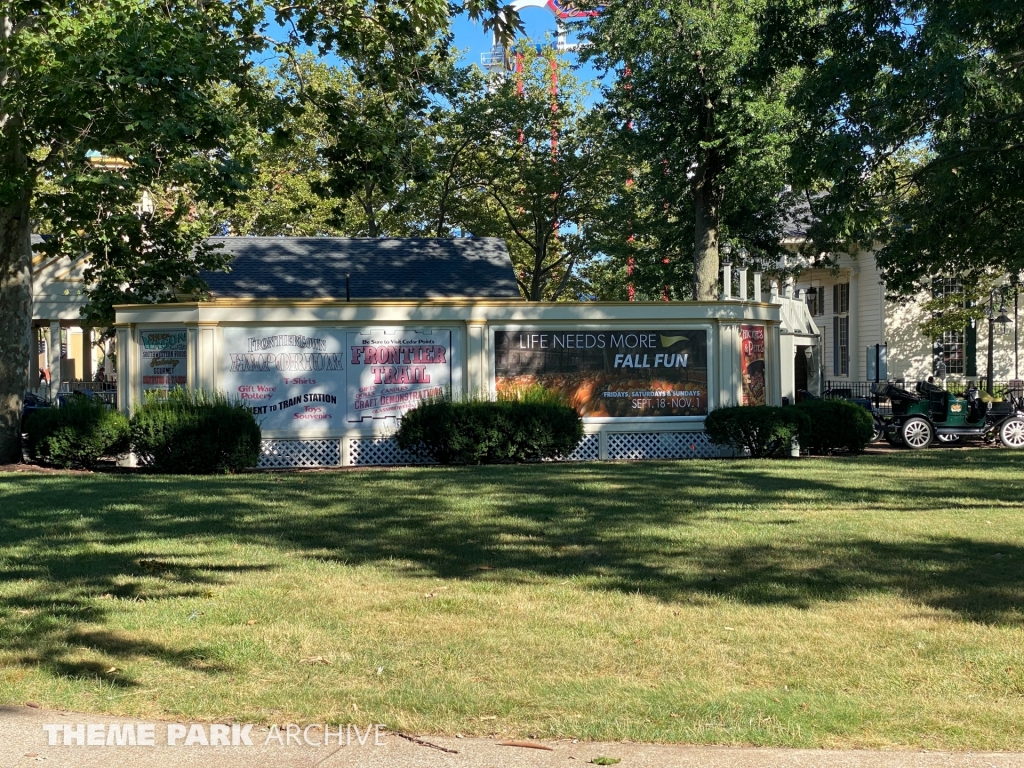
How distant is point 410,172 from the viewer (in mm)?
16781

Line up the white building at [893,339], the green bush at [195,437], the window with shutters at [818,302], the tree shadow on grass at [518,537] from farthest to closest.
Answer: the window with shutters at [818,302] → the white building at [893,339] → the green bush at [195,437] → the tree shadow on grass at [518,537]

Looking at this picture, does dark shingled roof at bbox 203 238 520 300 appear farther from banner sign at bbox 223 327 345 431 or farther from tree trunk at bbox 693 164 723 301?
tree trunk at bbox 693 164 723 301

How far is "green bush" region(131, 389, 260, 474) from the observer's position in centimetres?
1577

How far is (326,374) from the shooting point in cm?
1783

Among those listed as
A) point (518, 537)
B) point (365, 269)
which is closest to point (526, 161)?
point (365, 269)

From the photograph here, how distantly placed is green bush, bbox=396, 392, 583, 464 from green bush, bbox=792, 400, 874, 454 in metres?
4.35

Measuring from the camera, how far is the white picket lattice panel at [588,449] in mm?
18359

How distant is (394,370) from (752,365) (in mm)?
6313

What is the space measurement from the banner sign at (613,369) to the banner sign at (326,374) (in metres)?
1.46

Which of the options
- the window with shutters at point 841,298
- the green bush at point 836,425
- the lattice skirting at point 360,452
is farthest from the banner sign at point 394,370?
the window with shutters at point 841,298

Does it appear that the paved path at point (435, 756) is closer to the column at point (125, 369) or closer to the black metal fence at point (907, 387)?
the column at point (125, 369)

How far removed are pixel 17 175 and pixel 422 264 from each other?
11.1m

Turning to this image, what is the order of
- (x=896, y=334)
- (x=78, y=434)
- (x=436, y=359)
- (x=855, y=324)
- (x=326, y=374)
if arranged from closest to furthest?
1. (x=78, y=434)
2. (x=326, y=374)
3. (x=436, y=359)
4. (x=896, y=334)
5. (x=855, y=324)

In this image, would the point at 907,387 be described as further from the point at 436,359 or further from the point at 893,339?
the point at 436,359
